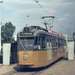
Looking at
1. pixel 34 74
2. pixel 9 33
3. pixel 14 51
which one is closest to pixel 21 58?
pixel 34 74

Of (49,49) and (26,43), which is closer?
(26,43)

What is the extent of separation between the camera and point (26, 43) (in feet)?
57.4

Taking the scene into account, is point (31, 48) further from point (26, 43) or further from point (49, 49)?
point (49, 49)

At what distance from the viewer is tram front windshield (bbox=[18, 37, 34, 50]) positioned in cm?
1728

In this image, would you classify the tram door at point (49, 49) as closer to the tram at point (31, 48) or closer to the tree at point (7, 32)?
the tram at point (31, 48)

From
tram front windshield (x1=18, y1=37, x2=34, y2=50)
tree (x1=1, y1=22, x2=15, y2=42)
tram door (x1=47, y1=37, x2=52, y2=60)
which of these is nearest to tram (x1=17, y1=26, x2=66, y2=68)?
tram front windshield (x1=18, y1=37, x2=34, y2=50)

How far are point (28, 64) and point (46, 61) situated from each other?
2.25 meters

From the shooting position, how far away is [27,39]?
17.6 meters

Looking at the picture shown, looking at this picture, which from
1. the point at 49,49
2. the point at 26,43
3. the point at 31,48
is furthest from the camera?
the point at 49,49

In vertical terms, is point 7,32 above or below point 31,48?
above

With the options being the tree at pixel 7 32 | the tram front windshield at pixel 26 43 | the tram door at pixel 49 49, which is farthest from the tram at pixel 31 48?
the tree at pixel 7 32

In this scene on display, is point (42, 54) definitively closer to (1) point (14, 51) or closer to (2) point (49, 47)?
(2) point (49, 47)

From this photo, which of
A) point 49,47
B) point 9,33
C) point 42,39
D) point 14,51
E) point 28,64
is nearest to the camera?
point 28,64

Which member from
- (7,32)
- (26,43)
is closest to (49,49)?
(26,43)
